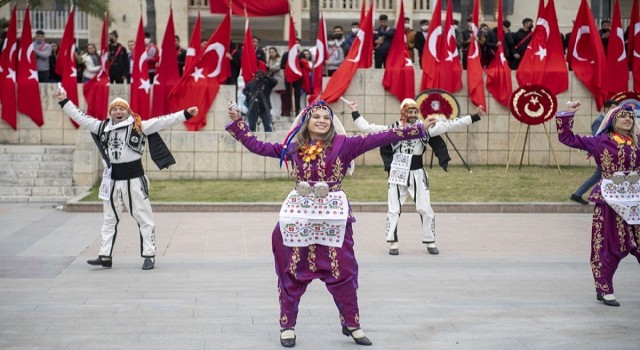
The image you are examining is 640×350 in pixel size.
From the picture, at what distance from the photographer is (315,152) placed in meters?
7.44

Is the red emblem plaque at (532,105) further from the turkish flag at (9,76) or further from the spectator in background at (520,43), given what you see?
the turkish flag at (9,76)

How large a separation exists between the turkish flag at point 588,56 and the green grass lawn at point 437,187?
2.54 meters

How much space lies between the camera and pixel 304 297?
922 centimetres

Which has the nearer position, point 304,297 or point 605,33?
point 304,297

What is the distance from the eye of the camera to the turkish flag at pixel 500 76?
2339 cm

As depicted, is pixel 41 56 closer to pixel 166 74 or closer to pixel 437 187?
A: pixel 166 74

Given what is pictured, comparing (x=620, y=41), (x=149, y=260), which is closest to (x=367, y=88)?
(x=620, y=41)

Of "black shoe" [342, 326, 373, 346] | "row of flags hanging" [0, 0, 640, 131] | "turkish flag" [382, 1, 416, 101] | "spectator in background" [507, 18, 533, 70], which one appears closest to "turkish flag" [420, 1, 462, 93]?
"row of flags hanging" [0, 0, 640, 131]

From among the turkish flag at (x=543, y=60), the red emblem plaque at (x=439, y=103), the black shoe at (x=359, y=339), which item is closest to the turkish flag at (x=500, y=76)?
the turkish flag at (x=543, y=60)

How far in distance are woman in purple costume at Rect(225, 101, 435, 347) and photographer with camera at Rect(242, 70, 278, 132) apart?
14.0m

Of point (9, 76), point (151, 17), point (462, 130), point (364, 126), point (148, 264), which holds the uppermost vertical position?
point (151, 17)

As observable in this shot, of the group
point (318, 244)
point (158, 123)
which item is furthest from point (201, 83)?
point (318, 244)

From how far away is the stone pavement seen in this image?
24.4ft

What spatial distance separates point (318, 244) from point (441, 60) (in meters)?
16.5
